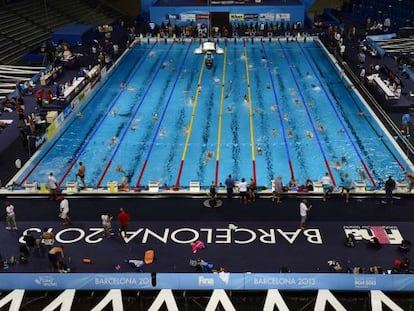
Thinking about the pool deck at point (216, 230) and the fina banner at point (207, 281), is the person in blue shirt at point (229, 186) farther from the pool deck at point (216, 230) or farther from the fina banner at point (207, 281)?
the fina banner at point (207, 281)

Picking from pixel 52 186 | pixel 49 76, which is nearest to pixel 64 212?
pixel 52 186

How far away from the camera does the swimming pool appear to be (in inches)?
757

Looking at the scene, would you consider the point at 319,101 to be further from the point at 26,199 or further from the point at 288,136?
the point at 26,199

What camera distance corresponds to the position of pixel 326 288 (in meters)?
11.9

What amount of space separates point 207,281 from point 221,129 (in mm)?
11656

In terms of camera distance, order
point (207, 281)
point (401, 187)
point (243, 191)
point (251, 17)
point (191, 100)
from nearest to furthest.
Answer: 1. point (207, 281)
2. point (243, 191)
3. point (401, 187)
4. point (191, 100)
5. point (251, 17)

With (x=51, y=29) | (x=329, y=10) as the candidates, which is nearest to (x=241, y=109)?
(x=51, y=29)

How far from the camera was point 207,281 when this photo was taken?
39.3 ft

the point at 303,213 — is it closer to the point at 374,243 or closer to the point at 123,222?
the point at 374,243

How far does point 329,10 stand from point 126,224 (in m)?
39.9

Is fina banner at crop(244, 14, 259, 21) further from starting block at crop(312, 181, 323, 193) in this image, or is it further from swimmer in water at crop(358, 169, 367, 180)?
starting block at crop(312, 181, 323, 193)

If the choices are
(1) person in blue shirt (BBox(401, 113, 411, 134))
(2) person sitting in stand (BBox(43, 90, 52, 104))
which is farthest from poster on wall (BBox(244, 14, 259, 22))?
(1) person in blue shirt (BBox(401, 113, 411, 134))

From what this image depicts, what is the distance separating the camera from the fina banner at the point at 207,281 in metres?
11.7

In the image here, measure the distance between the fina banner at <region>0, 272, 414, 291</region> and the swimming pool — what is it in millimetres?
5661
